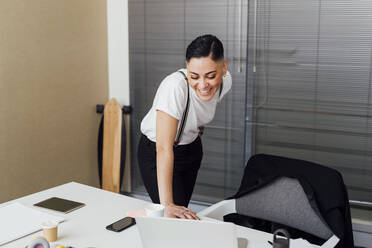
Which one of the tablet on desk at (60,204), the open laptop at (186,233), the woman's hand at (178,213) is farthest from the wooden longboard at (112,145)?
the open laptop at (186,233)

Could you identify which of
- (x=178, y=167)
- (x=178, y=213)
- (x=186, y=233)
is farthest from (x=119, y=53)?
(x=186, y=233)

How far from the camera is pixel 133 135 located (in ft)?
12.9

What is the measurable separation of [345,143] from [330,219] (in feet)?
4.71

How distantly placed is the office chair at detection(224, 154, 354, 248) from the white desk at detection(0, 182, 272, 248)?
294 mm

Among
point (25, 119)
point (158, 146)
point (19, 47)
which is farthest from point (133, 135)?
point (158, 146)

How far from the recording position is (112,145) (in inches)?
152

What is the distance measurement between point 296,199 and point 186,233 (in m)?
0.75

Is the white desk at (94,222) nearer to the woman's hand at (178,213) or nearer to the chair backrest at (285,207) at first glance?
the woman's hand at (178,213)

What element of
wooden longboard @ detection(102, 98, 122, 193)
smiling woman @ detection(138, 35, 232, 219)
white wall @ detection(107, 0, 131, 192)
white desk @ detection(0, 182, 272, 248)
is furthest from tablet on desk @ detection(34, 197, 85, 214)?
white wall @ detection(107, 0, 131, 192)

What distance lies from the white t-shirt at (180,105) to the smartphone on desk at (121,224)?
1.53 ft

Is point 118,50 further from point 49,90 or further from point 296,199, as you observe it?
point 296,199

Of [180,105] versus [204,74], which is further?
[180,105]

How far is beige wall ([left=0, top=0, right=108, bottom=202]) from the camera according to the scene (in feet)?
10.4

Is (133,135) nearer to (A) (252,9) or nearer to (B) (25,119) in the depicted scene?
(B) (25,119)
